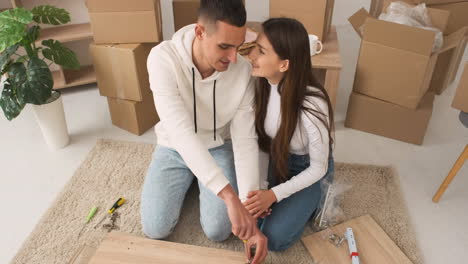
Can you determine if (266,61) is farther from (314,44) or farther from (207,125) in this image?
(314,44)

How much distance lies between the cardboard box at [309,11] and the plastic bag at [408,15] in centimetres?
32

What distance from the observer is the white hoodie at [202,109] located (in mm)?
1294

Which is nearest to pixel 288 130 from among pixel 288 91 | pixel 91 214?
pixel 288 91

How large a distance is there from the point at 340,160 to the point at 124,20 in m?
1.20

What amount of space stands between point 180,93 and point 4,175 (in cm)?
102

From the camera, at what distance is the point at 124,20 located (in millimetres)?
1868

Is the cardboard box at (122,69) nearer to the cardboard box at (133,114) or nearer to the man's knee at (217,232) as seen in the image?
the cardboard box at (133,114)

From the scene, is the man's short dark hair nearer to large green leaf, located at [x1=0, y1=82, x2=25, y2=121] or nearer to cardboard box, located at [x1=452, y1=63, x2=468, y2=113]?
cardboard box, located at [x1=452, y1=63, x2=468, y2=113]

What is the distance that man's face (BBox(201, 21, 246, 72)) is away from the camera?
1.18 metres

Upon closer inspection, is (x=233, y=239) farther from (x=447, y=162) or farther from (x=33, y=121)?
(x=33, y=121)

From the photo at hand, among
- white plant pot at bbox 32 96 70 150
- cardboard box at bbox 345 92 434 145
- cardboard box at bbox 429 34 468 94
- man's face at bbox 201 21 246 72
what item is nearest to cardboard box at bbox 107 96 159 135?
white plant pot at bbox 32 96 70 150

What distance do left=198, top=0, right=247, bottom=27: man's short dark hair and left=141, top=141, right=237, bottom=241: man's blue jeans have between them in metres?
0.57

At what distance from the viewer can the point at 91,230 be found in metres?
1.57

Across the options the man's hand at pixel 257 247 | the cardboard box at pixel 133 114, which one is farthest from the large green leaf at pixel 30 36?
the man's hand at pixel 257 247
